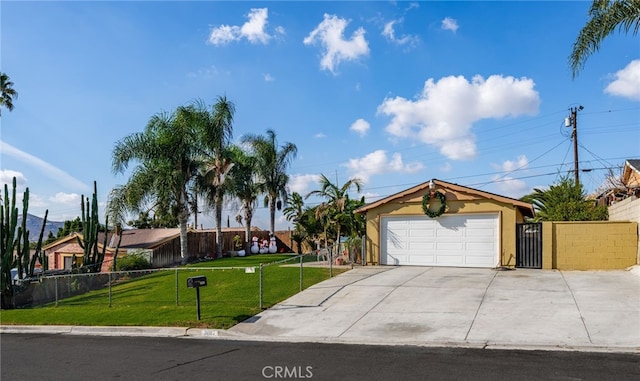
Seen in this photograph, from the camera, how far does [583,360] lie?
309 inches

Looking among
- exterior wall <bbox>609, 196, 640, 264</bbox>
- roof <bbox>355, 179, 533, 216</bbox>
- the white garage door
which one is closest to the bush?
roof <bbox>355, 179, 533, 216</bbox>

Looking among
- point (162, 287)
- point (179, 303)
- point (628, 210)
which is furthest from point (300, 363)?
point (628, 210)

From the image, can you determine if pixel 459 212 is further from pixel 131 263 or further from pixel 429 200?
pixel 131 263

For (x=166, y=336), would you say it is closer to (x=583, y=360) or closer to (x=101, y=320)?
(x=101, y=320)

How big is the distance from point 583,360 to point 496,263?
11.7 m

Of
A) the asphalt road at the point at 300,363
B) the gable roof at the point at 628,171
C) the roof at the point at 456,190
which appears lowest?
the asphalt road at the point at 300,363

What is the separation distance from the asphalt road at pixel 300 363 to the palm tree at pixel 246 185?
22.4 m

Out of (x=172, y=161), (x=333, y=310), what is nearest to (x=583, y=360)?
(x=333, y=310)

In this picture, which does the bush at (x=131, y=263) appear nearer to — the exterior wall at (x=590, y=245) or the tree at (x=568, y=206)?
the exterior wall at (x=590, y=245)

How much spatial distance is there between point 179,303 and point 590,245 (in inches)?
577

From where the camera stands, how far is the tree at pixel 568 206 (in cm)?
2453

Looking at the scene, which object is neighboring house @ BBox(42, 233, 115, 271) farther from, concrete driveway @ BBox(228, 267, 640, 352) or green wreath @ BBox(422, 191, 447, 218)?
green wreath @ BBox(422, 191, 447, 218)
